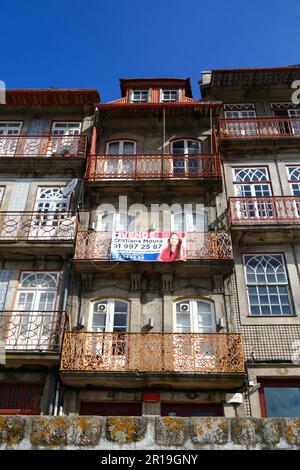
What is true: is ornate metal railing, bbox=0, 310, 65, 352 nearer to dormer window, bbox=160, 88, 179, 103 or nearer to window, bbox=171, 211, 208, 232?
window, bbox=171, 211, 208, 232

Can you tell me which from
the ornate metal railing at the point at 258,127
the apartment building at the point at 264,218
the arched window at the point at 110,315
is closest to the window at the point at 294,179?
the apartment building at the point at 264,218

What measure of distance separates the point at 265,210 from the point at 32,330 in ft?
27.3

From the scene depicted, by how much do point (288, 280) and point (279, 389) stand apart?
334 cm

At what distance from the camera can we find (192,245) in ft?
47.1

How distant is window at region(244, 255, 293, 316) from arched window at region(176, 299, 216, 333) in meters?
1.26

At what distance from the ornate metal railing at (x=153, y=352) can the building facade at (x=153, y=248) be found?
0.04 m

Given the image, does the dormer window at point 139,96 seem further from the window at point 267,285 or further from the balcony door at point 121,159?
the window at point 267,285

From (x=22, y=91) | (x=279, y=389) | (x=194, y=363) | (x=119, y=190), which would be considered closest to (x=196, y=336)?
(x=194, y=363)

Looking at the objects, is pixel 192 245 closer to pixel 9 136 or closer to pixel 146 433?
pixel 9 136

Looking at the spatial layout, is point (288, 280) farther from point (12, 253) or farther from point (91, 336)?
point (12, 253)

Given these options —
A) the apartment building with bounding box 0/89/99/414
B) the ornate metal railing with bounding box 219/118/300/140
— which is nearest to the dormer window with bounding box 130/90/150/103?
the apartment building with bounding box 0/89/99/414

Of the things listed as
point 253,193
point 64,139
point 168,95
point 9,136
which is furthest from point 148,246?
point 168,95

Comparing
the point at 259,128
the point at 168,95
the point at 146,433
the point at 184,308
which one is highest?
the point at 168,95

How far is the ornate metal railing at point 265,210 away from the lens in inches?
586
